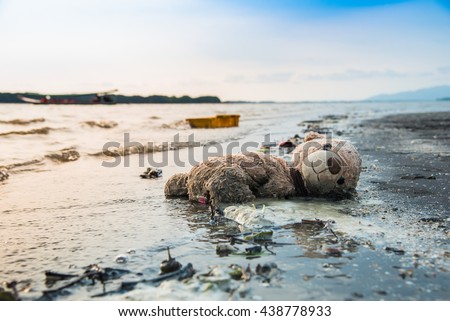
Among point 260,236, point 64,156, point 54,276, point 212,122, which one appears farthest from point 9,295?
point 212,122

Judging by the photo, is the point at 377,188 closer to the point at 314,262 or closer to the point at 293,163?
the point at 293,163

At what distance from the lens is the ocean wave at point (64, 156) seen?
1310cm

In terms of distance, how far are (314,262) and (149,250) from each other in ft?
5.22

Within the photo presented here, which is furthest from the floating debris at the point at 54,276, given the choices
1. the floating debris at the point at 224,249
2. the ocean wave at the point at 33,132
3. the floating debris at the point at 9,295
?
the ocean wave at the point at 33,132

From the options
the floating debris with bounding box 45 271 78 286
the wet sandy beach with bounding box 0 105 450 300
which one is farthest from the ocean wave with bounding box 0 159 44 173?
the floating debris with bounding box 45 271 78 286

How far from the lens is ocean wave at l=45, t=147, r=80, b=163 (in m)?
13.1

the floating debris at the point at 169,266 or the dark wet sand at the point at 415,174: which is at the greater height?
the dark wet sand at the point at 415,174

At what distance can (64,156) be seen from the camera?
528 inches

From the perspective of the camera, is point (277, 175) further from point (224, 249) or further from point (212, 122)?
point (212, 122)

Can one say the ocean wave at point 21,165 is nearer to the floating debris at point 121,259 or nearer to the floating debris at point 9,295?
the floating debris at point 121,259

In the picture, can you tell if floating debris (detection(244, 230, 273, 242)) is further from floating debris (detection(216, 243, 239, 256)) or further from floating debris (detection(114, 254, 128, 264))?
floating debris (detection(114, 254, 128, 264))

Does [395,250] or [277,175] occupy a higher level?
[277,175]

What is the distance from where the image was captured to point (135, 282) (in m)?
3.54
